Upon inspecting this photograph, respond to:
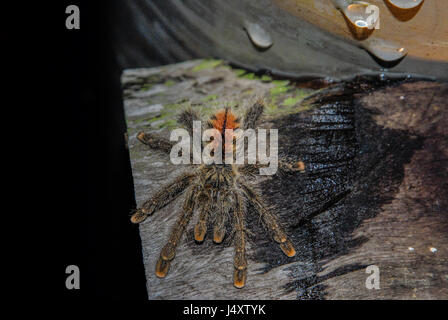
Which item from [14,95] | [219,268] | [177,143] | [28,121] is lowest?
[219,268]

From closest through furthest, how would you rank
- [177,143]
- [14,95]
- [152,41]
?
1. [177,143]
2. [14,95]
3. [152,41]

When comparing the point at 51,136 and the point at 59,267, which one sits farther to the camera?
the point at 51,136

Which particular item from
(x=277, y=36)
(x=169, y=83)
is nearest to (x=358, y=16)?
(x=277, y=36)

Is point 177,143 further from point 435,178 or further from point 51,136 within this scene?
point 435,178

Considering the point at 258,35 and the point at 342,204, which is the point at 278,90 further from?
the point at 342,204

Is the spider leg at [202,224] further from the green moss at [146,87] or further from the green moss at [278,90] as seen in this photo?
the green moss at [146,87]

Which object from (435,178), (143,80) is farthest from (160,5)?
(435,178)

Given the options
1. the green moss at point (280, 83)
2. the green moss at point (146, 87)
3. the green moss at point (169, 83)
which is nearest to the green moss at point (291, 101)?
the green moss at point (280, 83)

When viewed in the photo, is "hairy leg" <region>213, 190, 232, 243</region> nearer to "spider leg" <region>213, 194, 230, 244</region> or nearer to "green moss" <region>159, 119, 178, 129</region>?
"spider leg" <region>213, 194, 230, 244</region>

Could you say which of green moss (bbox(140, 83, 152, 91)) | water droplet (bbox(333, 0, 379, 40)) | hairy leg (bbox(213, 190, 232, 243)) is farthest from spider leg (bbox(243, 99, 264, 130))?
green moss (bbox(140, 83, 152, 91))
